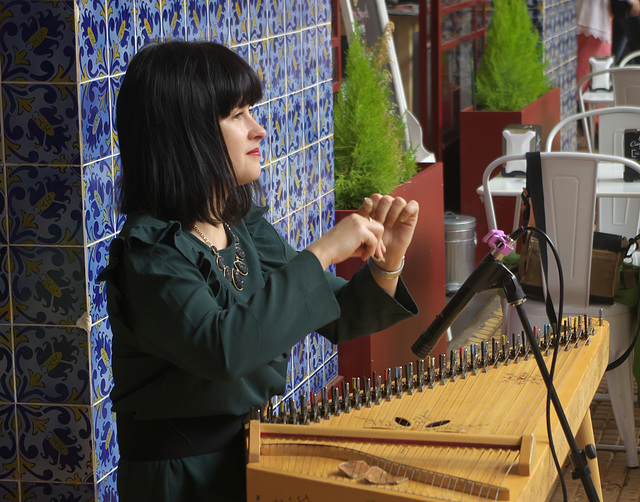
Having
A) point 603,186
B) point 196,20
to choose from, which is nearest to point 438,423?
point 196,20

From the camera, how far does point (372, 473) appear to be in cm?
146

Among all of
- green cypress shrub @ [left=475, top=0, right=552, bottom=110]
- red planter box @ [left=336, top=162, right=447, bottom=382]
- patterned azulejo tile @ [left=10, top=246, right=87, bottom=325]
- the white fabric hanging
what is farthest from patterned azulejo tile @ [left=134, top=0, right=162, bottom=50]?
the white fabric hanging

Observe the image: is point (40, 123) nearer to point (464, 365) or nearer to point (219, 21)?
point (219, 21)

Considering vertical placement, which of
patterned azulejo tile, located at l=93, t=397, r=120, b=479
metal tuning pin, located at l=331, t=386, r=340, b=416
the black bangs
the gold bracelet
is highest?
the black bangs

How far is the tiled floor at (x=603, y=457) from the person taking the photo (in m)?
3.17

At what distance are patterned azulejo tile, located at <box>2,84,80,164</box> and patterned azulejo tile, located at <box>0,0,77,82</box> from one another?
0.09ft

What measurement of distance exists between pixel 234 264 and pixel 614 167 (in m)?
3.15

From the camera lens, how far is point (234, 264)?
1702 millimetres

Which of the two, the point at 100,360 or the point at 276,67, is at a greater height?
the point at 276,67

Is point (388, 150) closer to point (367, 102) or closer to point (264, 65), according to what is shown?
point (367, 102)

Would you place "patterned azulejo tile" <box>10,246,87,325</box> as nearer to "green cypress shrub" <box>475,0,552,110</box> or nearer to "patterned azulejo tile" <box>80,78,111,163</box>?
"patterned azulejo tile" <box>80,78,111,163</box>

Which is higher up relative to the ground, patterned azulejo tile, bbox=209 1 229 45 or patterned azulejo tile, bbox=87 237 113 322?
patterned azulejo tile, bbox=209 1 229 45

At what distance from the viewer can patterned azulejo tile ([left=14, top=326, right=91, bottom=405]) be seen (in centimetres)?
205

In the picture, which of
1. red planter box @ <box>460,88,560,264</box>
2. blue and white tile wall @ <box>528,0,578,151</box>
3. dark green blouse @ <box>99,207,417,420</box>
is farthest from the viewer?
blue and white tile wall @ <box>528,0,578,151</box>
